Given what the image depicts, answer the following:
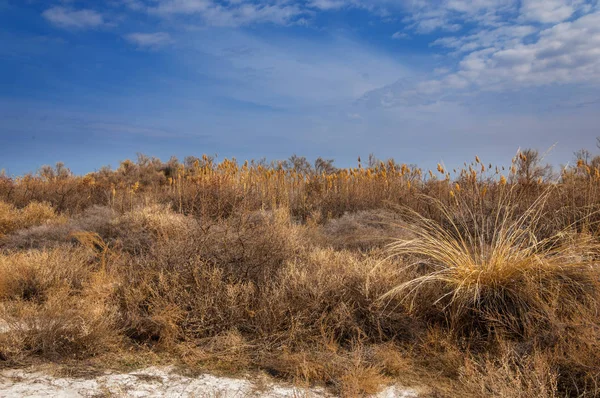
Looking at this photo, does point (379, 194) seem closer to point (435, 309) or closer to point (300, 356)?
point (435, 309)

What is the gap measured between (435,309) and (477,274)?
58cm

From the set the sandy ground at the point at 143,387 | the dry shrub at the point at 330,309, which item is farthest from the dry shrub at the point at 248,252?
the sandy ground at the point at 143,387

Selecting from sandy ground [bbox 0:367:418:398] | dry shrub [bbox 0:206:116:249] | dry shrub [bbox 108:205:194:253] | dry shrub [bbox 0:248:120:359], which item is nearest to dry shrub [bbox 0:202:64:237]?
dry shrub [bbox 0:206:116:249]

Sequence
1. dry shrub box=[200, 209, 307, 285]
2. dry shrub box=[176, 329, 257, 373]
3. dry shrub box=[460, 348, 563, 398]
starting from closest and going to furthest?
dry shrub box=[460, 348, 563, 398]
dry shrub box=[176, 329, 257, 373]
dry shrub box=[200, 209, 307, 285]

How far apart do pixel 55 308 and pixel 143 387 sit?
1489 millimetres

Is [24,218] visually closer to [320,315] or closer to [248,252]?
[248,252]

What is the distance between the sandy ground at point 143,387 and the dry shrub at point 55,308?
12.8 inches

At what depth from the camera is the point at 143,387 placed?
11.4 ft

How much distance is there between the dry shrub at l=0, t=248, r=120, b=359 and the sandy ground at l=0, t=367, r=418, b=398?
0.33 m

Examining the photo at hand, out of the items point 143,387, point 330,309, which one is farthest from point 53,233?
point 330,309

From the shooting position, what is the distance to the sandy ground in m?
3.32

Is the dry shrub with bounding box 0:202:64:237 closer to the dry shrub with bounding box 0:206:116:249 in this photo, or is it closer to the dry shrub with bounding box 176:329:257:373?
the dry shrub with bounding box 0:206:116:249

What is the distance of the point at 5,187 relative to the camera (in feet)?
46.1

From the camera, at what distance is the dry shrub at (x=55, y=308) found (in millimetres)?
3953
